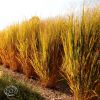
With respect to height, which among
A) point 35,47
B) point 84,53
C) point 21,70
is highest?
point 84,53

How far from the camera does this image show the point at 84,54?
486 cm

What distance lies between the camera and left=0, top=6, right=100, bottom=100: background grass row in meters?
4.86

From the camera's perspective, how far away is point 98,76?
484cm

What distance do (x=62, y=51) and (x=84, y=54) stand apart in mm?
1360

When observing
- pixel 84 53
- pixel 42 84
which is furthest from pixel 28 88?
pixel 84 53

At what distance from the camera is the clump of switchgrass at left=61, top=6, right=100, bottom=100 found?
4836mm

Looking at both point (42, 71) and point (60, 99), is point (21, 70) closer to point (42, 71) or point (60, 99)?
point (42, 71)

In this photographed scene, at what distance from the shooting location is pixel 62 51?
6191 mm

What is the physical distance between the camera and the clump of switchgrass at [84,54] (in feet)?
15.9

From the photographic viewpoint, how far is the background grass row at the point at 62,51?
191 inches

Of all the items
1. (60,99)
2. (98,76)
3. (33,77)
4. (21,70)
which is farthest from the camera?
(21,70)

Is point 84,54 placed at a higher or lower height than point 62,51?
higher

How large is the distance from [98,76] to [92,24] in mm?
725

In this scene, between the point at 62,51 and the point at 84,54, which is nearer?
the point at 84,54
